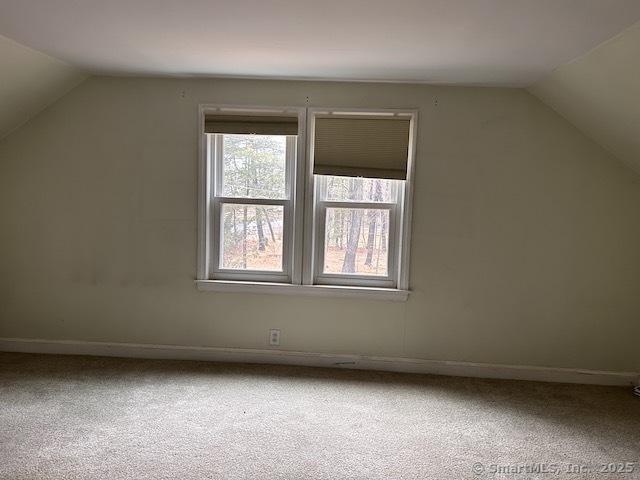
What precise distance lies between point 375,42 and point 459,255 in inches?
65.4

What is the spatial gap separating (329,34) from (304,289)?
6.01 feet

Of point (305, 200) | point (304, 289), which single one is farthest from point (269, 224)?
point (304, 289)

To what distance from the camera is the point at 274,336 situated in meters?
3.69

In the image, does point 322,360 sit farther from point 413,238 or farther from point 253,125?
point 253,125

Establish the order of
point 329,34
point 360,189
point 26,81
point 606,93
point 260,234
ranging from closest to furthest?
point 329,34
point 606,93
point 26,81
point 360,189
point 260,234

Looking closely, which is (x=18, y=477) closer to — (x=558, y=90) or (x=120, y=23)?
(x=120, y=23)

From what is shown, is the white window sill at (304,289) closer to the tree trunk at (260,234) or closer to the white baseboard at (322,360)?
the tree trunk at (260,234)

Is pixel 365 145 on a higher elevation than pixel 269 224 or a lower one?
higher

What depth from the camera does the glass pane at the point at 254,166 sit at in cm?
361

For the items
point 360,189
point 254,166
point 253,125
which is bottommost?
point 360,189

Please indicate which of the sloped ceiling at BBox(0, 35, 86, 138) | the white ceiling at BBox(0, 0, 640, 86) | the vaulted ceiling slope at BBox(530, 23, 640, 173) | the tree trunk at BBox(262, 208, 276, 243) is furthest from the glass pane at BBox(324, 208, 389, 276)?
the sloped ceiling at BBox(0, 35, 86, 138)

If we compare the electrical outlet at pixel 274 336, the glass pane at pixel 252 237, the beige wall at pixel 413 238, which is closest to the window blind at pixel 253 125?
the beige wall at pixel 413 238

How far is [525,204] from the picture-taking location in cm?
345

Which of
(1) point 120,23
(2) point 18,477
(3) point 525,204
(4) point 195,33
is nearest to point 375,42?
(4) point 195,33
